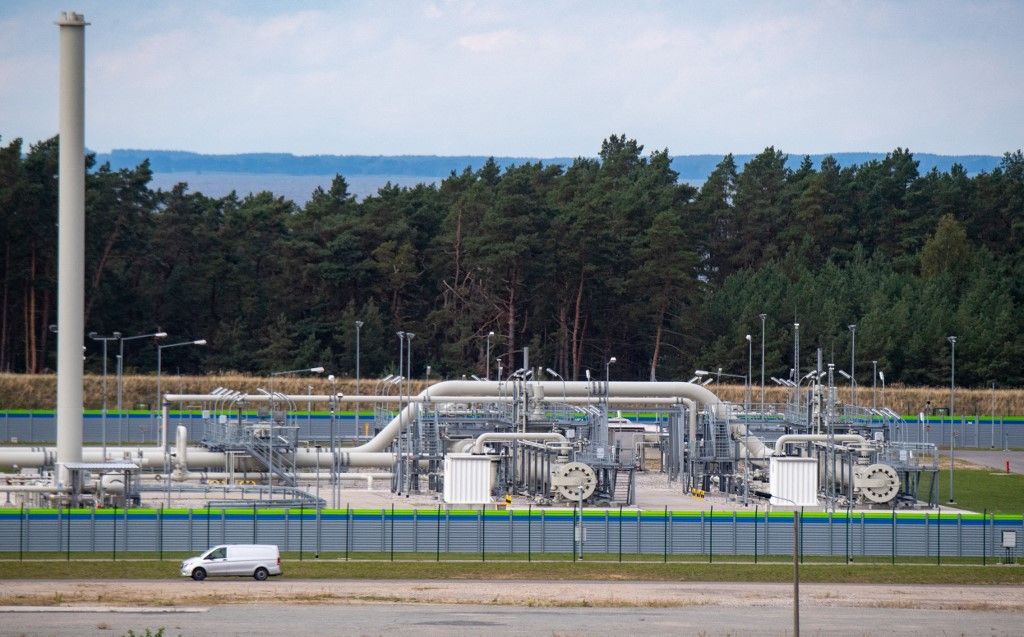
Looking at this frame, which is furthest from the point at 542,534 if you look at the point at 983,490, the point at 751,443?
the point at 983,490

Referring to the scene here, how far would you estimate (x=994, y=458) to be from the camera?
123438mm

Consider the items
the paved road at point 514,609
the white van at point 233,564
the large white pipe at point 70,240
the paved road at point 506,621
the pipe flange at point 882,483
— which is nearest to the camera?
the paved road at point 506,621

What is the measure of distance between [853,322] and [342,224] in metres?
52.3

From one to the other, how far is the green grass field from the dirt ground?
29.2 m

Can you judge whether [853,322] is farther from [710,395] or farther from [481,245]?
[710,395]

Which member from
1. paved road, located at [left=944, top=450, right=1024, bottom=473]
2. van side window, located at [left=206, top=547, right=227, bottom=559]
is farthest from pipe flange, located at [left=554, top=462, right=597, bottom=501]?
paved road, located at [left=944, top=450, right=1024, bottom=473]

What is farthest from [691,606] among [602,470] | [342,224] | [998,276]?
[998,276]

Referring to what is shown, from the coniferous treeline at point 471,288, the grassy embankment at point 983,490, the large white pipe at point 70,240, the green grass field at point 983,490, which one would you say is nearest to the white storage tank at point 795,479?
the grassy embankment at point 983,490

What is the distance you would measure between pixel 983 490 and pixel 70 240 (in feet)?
183

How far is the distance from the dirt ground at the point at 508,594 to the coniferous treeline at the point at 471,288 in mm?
92666

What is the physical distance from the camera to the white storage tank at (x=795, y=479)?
3273 inches

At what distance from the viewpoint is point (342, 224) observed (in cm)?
16338

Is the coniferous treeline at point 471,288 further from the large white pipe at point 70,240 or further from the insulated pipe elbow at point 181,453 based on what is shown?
the large white pipe at point 70,240

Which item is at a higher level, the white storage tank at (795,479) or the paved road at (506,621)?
the white storage tank at (795,479)
